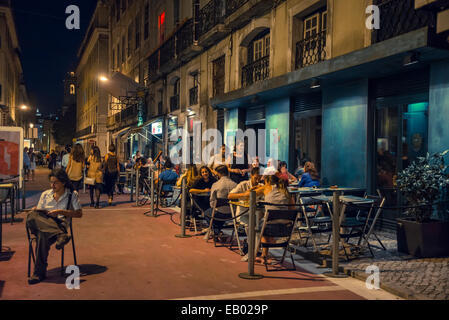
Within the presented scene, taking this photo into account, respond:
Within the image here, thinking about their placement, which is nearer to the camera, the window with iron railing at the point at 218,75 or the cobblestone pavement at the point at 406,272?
the cobblestone pavement at the point at 406,272

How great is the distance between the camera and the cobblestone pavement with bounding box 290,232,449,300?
518 cm

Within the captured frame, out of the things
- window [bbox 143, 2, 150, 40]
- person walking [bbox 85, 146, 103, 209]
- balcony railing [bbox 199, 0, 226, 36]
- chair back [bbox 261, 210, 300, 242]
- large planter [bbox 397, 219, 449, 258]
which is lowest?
large planter [bbox 397, 219, 449, 258]

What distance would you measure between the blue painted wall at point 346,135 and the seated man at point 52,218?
6.77 metres

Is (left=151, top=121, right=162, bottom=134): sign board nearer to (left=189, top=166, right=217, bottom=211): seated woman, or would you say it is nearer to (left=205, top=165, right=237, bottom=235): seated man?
(left=189, top=166, right=217, bottom=211): seated woman

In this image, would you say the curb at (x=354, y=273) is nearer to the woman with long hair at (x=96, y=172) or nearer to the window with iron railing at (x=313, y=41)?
the window with iron railing at (x=313, y=41)

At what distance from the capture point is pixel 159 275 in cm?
585

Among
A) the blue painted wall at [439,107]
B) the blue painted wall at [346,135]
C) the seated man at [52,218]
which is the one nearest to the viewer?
the seated man at [52,218]

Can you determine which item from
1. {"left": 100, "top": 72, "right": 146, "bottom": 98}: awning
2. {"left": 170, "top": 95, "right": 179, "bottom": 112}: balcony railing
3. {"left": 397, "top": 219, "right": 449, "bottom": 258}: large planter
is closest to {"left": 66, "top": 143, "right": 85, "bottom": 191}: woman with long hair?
{"left": 397, "top": 219, "right": 449, "bottom": 258}: large planter

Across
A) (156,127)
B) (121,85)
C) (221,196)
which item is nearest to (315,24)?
(221,196)

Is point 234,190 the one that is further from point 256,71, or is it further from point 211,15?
point 211,15

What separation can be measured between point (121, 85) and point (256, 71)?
17641 millimetres

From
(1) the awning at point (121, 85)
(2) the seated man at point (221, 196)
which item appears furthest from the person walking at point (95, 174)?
(1) the awning at point (121, 85)

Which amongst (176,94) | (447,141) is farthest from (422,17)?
(176,94)

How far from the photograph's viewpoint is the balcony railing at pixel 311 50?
39.4 ft
